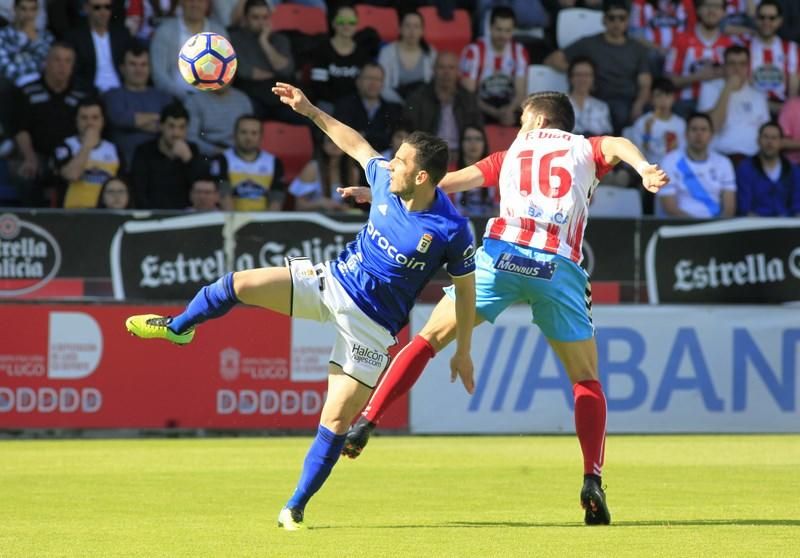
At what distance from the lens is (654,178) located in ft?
23.6

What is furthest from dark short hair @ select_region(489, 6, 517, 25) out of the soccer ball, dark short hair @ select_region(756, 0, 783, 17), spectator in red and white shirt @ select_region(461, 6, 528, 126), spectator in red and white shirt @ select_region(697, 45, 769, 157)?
the soccer ball

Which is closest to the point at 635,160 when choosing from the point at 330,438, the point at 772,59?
the point at 330,438

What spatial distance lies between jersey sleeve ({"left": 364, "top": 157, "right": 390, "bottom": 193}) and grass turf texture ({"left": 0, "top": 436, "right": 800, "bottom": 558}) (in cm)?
175

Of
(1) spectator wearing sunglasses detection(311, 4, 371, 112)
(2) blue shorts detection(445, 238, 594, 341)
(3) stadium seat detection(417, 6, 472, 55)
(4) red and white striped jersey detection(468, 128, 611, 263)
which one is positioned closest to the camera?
(2) blue shorts detection(445, 238, 594, 341)

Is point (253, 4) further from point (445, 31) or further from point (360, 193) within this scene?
point (360, 193)

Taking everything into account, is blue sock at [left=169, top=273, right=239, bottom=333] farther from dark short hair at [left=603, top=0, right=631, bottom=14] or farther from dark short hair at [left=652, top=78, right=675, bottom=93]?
dark short hair at [left=603, top=0, right=631, bottom=14]

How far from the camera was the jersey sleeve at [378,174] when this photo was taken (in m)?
7.79

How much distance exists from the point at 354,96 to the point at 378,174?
8665 mm

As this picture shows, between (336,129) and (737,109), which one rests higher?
(737,109)

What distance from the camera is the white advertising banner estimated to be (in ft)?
48.7

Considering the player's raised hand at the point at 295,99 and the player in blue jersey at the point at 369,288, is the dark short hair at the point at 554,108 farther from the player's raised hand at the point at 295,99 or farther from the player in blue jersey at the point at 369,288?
the player's raised hand at the point at 295,99

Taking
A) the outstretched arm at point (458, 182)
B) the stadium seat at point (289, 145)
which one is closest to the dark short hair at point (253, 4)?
the stadium seat at point (289, 145)

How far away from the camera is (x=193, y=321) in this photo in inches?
305

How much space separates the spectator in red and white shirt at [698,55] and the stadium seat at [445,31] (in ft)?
8.37
